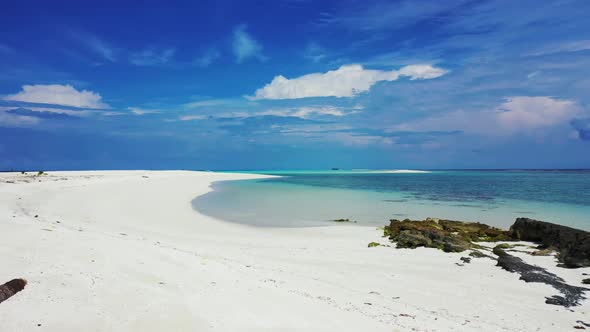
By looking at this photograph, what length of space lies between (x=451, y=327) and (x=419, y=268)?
4.40 m

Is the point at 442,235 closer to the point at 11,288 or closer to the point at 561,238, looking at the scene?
the point at 561,238

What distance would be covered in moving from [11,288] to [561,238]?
15418 millimetres

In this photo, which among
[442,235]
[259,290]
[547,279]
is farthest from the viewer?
[442,235]

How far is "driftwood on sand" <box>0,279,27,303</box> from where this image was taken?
475cm

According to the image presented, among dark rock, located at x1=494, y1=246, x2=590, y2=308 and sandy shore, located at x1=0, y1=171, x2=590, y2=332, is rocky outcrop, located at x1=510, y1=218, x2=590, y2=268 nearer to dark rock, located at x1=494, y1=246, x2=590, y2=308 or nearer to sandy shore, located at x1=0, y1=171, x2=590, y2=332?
sandy shore, located at x1=0, y1=171, x2=590, y2=332

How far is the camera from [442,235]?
13148mm

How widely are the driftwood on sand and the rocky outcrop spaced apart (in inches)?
519

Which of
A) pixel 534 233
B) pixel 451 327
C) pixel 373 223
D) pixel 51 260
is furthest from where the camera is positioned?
pixel 373 223

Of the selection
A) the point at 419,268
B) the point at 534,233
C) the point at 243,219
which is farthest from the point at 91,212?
the point at 534,233

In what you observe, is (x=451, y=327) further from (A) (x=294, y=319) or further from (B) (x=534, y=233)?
(B) (x=534, y=233)

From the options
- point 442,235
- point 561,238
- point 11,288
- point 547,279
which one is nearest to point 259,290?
point 11,288

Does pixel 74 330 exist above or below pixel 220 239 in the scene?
above

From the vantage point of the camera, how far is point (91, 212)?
61.0ft

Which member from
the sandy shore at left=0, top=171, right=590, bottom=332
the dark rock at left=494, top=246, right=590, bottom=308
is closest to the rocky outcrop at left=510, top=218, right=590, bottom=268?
the sandy shore at left=0, top=171, right=590, bottom=332
